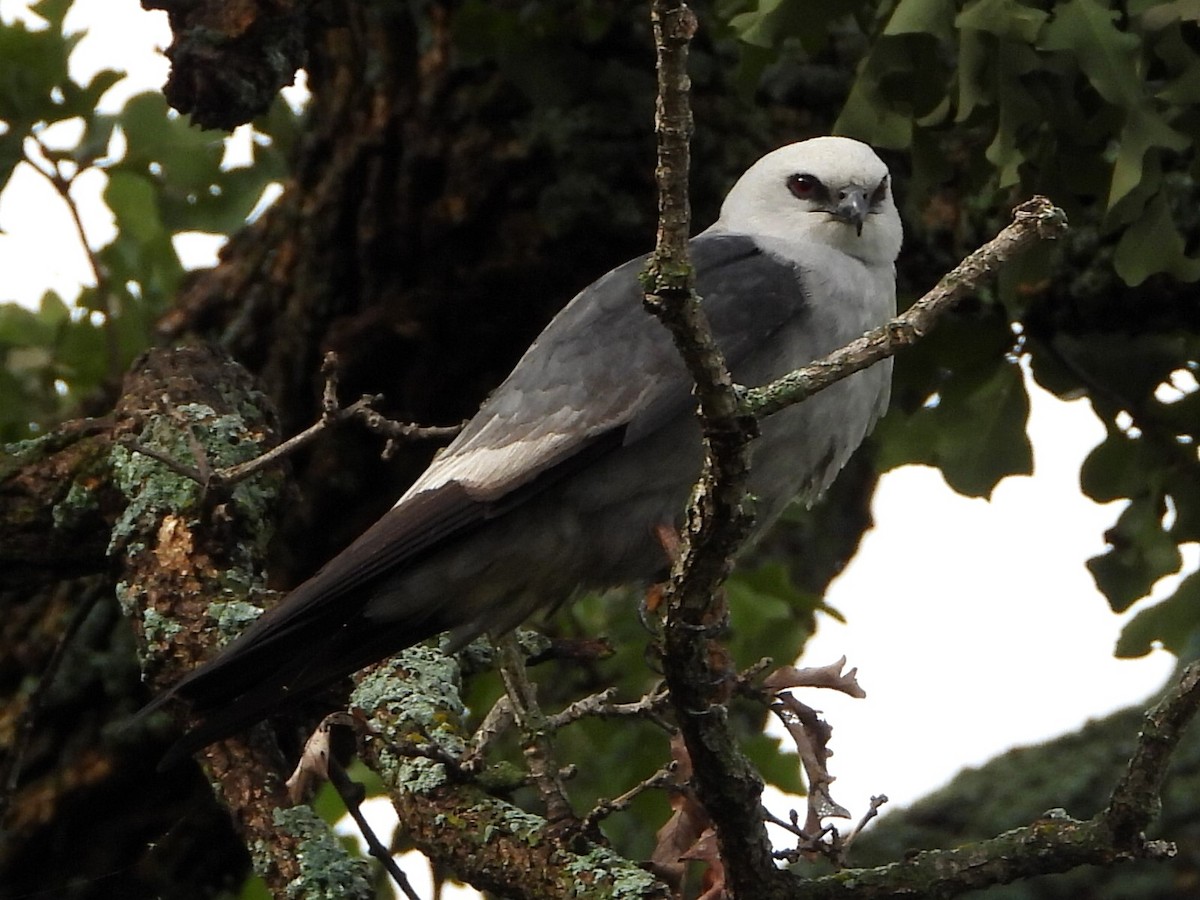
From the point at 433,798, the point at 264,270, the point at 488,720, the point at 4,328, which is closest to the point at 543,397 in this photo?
Answer: the point at 488,720

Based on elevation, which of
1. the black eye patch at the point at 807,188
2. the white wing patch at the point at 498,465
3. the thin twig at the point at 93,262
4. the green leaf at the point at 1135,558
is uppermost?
the thin twig at the point at 93,262

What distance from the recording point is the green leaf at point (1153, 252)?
331 cm

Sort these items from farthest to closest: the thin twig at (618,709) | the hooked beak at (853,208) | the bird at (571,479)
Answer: the hooked beak at (853,208), the bird at (571,479), the thin twig at (618,709)

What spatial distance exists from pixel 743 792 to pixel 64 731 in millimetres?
2361

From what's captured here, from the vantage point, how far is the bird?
3.07 meters

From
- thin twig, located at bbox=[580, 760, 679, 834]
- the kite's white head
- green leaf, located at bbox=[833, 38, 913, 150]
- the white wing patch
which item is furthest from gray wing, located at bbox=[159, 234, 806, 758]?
thin twig, located at bbox=[580, 760, 679, 834]

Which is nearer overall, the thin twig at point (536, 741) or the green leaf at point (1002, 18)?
the thin twig at point (536, 741)

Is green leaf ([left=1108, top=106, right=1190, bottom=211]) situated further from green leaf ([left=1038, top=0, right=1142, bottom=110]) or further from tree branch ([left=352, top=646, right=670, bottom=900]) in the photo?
tree branch ([left=352, top=646, right=670, bottom=900])

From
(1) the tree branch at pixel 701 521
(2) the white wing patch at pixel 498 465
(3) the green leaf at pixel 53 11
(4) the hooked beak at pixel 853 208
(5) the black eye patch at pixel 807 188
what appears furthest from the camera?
(3) the green leaf at pixel 53 11

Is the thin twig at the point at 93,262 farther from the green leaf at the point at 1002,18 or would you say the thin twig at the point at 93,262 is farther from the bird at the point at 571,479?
the green leaf at the point at 1002,18

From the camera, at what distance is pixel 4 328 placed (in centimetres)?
474

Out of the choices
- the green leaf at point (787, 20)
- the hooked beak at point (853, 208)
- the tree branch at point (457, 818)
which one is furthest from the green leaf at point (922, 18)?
the tree branch at point (457, 818)

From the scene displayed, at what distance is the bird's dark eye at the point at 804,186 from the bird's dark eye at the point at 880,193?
13 centimetres

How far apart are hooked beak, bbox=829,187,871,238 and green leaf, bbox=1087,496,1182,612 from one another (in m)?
0.96
